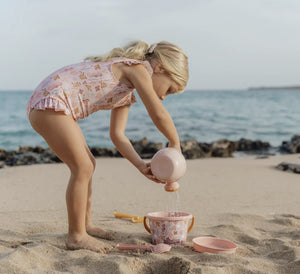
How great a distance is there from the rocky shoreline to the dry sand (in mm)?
1029

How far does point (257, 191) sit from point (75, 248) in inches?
91.3

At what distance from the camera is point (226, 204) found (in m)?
3.77

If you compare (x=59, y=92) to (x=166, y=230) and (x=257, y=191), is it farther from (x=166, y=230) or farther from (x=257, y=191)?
(x=257, y=191)

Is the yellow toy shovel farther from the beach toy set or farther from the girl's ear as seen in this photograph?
the girl's ear

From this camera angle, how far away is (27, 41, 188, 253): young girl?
8.01 feet

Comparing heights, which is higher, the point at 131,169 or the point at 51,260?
the point at 51,260

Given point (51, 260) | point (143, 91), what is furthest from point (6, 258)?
point (143, 91)

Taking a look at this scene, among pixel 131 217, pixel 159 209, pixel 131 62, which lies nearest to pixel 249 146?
pixel 159 209

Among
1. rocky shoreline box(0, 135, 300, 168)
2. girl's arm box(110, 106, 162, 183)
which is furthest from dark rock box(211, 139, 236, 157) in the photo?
girl's arm box(110, 106, 162, 183)

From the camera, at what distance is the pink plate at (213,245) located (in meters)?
2.36

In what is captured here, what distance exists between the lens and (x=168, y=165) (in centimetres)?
241

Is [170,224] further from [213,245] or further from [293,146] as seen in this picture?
[293,146]

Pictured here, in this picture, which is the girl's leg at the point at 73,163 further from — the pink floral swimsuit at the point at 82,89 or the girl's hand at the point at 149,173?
the girl's hand at the point at 149,173

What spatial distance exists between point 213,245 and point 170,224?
30 centimetres
